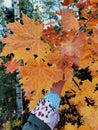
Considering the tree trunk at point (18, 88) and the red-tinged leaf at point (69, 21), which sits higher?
the red-tinged leaf at point (69, 21)

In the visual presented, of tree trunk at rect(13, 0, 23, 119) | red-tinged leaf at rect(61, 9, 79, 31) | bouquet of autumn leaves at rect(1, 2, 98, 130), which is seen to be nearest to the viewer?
bouquet of autumn leaves at rect(1, 2, 98, 130)

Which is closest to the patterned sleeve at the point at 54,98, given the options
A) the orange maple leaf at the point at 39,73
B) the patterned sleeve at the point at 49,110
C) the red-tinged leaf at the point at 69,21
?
the patterned sleeve at the point at 49,110

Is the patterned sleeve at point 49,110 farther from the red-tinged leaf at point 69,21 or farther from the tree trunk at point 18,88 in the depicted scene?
the tree trunk at point 18,88

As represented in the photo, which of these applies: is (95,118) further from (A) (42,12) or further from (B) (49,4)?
(B) (49,4)

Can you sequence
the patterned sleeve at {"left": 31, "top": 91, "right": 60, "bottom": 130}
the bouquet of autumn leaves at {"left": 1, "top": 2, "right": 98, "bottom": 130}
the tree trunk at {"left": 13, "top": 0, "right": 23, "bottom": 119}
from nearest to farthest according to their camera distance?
the patterned sleeve at {"left": 31, "top": 91, "right": 60, "bottom": 130} → the bouquet of autumn leaves at {"left": 1, "top": 2, "right": 98, "bottom": 130} → the tree trunk at {"left": 13, "top": 0, "right": 23, "bottom": 119}

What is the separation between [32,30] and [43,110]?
316mm

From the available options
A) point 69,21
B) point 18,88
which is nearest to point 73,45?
point 69,21

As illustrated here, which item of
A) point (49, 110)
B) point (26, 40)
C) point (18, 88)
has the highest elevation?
point (26, 40)

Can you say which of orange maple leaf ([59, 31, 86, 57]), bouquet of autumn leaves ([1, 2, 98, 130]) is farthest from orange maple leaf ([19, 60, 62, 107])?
orange maple leaf ([59, 31, 86, 57])

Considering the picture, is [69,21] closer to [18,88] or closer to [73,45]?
[73,45]

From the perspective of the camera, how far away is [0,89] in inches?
289

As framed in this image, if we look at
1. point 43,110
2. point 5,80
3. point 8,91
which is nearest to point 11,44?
point 43,110

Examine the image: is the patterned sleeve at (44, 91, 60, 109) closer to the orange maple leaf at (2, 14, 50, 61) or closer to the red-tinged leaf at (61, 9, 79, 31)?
the orange maple leaf at (2, 14, 50, 61)

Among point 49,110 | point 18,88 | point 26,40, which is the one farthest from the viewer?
point 18,88
